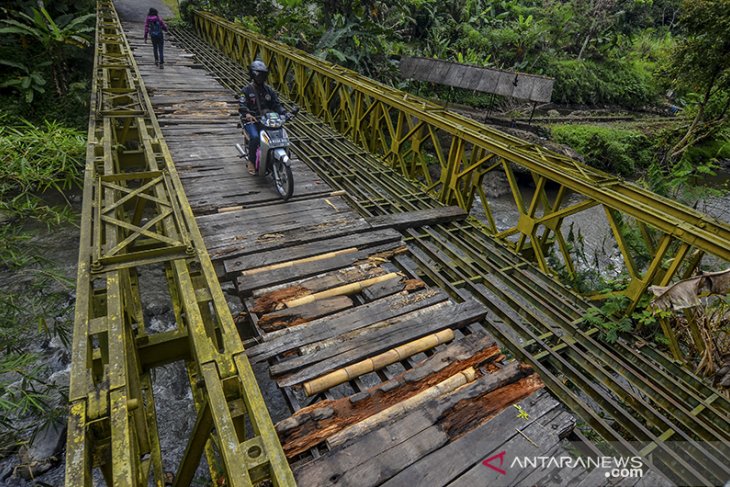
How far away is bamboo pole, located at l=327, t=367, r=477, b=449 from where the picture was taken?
3.05m

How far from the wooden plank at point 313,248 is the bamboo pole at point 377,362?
6.19 ft

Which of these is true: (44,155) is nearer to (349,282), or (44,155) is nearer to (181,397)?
(181,397)

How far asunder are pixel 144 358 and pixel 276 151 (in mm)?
3509

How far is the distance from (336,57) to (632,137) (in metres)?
13.4

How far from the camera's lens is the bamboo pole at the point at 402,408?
3047 millimetres

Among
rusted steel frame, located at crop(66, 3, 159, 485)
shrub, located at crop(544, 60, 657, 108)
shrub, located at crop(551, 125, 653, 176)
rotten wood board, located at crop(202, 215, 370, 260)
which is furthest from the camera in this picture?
shrub, located at crop(544, 60, 657, 108)

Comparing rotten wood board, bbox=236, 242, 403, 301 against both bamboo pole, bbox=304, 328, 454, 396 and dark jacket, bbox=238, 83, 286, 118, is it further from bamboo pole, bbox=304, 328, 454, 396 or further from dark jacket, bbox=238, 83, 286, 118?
dark jacket, bbox=238, 83, 286, 118

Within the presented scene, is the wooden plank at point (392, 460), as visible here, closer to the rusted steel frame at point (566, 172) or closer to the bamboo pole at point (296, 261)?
the bamboo pole at point (296, 261)

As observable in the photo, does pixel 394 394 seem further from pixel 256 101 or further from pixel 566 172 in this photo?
pixel 256 101

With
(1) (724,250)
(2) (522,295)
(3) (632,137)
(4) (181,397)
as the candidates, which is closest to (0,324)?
(4) (181,397)

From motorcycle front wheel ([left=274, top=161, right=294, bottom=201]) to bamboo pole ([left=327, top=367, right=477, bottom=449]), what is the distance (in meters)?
4.02

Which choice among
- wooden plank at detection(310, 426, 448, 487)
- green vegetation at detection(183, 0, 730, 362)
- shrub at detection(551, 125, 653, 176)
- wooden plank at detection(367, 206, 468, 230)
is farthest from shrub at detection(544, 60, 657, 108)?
wooden plank at detection(310, 426, 448, 487)

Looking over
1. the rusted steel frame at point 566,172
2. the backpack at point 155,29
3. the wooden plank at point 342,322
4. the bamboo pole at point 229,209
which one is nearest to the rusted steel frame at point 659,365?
the rusted steel frame at point 566,172

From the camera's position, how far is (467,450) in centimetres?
300
